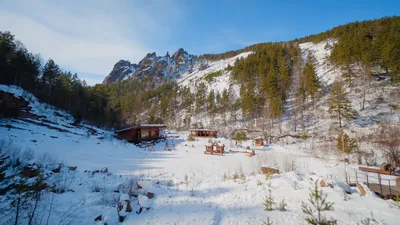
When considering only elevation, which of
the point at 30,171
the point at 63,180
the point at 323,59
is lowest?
the point at 63,180

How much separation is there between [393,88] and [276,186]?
41.1m

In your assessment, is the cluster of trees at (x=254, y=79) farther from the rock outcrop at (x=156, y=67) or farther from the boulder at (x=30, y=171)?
the rock outcrop at (x=156, y=67)

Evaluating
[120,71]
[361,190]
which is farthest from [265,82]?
[120,71]

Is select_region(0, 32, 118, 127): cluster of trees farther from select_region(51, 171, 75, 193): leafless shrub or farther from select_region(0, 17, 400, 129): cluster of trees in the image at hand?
select_region(51, 171, 75, 193): leafless shrub

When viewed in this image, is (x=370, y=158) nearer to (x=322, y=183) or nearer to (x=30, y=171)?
(x=322, y=183)

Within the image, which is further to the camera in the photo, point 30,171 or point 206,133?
point 206,133

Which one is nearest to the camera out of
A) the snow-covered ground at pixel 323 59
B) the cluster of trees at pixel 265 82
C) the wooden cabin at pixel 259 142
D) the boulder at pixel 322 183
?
the boulder at pixel 322 183

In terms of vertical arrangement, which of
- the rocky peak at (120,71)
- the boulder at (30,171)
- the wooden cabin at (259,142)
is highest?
the rocky peak at (120,71)

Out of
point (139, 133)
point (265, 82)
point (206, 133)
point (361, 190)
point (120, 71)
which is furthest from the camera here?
point (120, 71)

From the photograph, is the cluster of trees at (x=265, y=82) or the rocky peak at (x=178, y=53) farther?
the rocky peak at (x=178, y=53)

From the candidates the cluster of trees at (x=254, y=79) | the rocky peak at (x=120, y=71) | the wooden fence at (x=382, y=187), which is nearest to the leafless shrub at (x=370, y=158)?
the wooden fence at (x=382, y=187)

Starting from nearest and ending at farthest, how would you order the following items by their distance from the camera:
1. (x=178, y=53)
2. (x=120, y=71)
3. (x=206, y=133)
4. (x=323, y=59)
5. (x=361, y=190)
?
(x=361, y=190) → (x=206, y=133) → (x=323, y=59) → (x=120, y=71) → (x=178, y=53)

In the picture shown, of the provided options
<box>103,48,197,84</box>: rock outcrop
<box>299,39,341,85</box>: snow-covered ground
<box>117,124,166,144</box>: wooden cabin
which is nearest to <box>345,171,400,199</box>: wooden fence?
<box>117,124,166,144</box>: wooden cabin

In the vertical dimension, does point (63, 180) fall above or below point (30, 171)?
below
